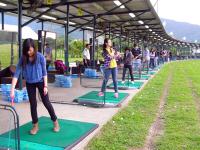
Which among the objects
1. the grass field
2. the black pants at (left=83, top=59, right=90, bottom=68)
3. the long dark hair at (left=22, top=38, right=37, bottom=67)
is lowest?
the grass field

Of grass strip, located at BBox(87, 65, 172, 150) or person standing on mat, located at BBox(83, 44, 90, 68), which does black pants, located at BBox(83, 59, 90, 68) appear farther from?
grass strip, located at BBox(87, 65, 172, 150)

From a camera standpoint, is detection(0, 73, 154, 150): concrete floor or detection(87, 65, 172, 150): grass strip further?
detection(0, 73, 154, 150): concrete floor

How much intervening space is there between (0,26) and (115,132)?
1156 cm

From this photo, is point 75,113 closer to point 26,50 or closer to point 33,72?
point 33,72

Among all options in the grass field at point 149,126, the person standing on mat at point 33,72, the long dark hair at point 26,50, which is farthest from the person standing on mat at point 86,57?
the long dark hair at point 26,50

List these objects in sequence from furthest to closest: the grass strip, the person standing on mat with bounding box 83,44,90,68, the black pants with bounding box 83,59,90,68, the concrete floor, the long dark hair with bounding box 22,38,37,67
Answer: the black pants with bounding box 83,59,90,68 → the person standing on mat with bounding box 83,44,90,68 → the concrete floor → the long dark hair with bounding box 22,38,37,67 → the grass strip

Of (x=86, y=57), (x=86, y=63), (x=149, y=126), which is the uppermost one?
(x=86, y=57)

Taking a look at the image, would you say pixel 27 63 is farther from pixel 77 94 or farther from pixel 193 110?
pixel 77 94

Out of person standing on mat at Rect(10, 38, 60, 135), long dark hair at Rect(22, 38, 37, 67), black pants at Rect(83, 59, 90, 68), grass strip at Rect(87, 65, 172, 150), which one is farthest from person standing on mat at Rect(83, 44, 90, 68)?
long dark hair at Rect(22, 38, 37, 67)

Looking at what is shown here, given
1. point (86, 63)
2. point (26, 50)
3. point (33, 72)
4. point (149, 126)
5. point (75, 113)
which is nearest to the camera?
point (26, 50)

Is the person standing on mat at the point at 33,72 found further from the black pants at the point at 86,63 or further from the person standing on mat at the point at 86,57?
the black pants at the point at 86,63

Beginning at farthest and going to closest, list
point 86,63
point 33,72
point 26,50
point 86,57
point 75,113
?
1. point 86,63
2. point 86,57
3. point 75,113
4. point 33,72
5. point 26,50

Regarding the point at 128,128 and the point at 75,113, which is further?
the point at 75,113

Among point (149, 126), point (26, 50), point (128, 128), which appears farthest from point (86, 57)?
point (26, 50)
